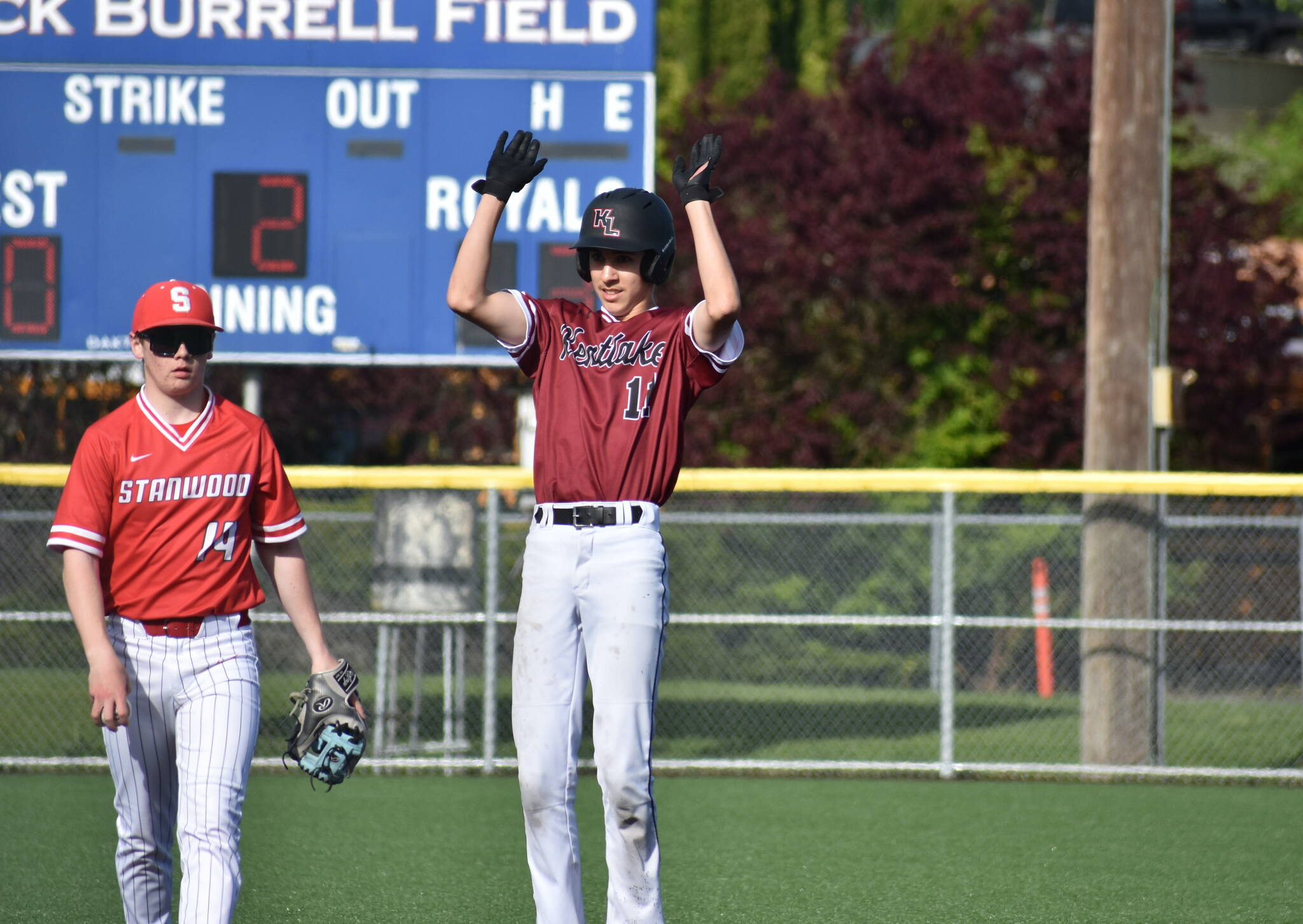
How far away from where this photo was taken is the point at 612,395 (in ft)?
14.2

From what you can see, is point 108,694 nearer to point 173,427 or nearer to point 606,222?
point 173,427

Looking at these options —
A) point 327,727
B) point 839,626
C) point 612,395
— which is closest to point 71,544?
point 327,727

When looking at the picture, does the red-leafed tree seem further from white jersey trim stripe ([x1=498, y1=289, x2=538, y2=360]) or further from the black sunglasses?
the black sunglasses

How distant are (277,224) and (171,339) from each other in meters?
6.69

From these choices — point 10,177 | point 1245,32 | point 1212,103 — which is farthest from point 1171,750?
point 1245,32

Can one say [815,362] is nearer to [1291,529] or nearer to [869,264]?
[869,264]

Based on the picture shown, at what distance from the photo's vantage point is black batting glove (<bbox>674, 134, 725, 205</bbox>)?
434 cm

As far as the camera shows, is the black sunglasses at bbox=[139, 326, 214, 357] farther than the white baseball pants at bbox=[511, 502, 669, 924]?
No

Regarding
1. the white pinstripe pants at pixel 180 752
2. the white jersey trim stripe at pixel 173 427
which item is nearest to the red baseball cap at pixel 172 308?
the white jersey trim stripe at pixel 173 427

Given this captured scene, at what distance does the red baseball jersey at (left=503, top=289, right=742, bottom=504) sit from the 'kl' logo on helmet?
0.27m

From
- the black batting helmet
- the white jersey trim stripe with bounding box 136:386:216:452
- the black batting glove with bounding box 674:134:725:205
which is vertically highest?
the black batting glove with bounding box 674:134:725:205

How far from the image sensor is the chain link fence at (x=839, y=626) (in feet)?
29.9

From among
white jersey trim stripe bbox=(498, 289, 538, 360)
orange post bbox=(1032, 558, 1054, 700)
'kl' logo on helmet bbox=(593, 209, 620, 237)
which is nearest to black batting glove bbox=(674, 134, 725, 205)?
'kl' logo on helmet bbox=(593, 209, 620, 237)

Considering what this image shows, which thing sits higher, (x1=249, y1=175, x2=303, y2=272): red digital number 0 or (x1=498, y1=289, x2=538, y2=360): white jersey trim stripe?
(x1=249, y1=175, x2=303, y2=272): red digital number 0
